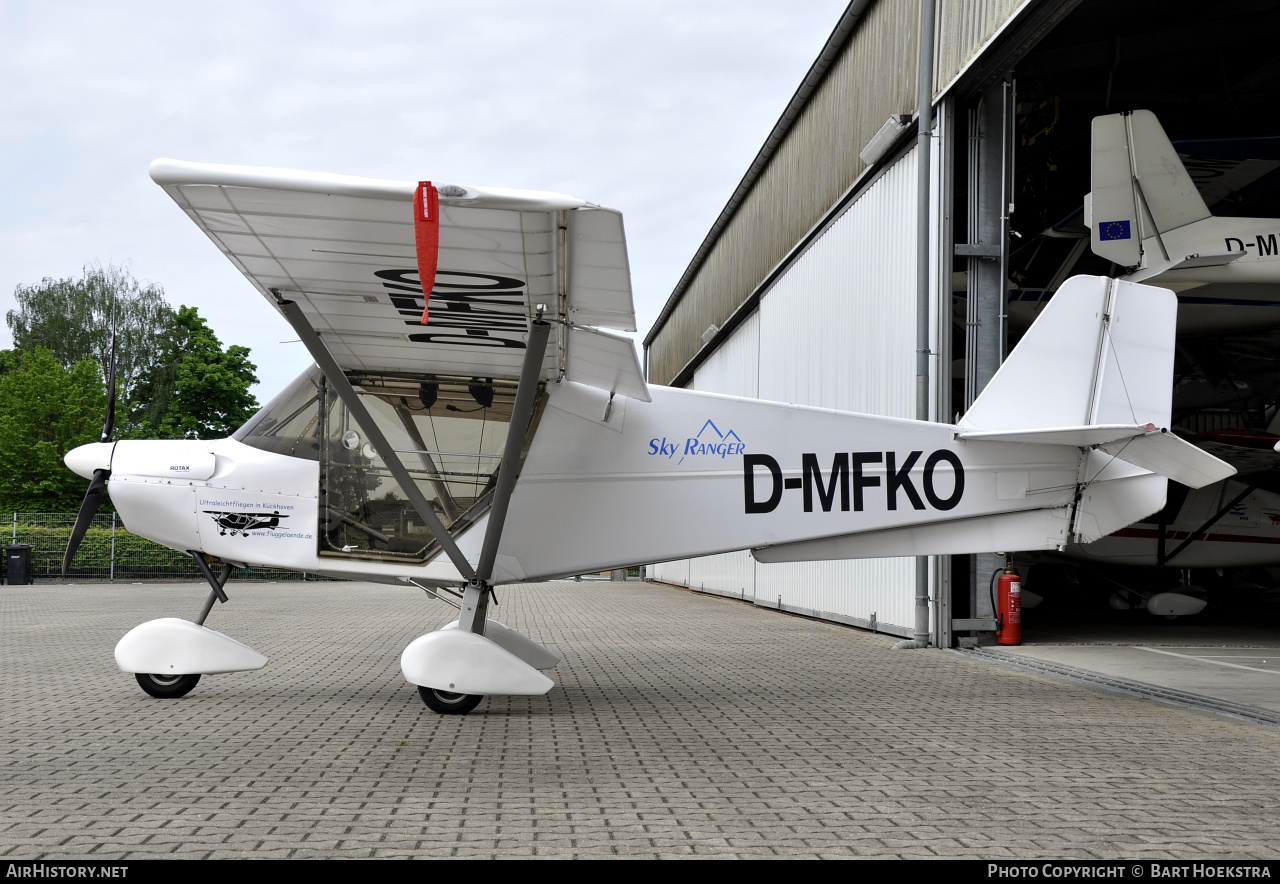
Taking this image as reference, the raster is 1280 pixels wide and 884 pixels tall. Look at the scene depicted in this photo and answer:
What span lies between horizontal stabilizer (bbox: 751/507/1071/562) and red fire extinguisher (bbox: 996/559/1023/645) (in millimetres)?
3677

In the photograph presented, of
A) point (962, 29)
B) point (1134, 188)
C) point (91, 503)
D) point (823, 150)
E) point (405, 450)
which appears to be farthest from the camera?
point (823, 150)

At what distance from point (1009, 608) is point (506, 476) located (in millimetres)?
6707

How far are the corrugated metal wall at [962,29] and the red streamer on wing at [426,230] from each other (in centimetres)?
689

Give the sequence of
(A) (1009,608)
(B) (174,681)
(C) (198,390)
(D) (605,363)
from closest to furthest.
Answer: (D) (605,363)
(B) (174,681)
(A) (1009,608)
(C) (198,390)

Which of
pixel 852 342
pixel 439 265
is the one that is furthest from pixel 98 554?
pixel 439 265

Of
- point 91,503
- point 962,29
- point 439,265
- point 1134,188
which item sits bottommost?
point 91,503

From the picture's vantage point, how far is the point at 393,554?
6.67 meters

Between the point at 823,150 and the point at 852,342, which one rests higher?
the point at 823,150

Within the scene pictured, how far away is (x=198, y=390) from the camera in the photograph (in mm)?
46094

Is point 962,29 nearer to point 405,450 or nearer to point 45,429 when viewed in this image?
point 405,450

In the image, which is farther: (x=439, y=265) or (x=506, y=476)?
(x=506, y=476)

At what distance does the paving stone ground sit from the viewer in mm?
3689
